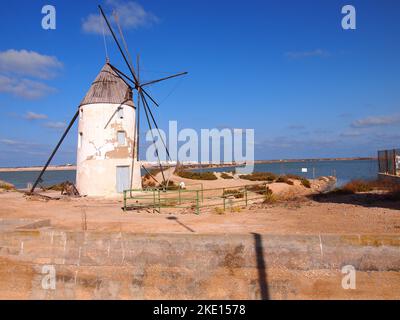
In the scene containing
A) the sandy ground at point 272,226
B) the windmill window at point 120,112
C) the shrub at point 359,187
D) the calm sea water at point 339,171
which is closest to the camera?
the sandy ground at point 272,226

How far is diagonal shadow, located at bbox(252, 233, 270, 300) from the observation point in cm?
802

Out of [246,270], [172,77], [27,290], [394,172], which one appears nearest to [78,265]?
[27,290]

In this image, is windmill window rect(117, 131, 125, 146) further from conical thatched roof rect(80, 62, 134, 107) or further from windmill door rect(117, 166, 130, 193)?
conical thatched roof rect(80, 62, 134, 107)

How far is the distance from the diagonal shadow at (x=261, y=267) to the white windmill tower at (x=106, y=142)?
45.8ft

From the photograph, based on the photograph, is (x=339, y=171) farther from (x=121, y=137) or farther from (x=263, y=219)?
(x=263, y=219)

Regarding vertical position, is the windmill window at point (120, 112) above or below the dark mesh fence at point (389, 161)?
above

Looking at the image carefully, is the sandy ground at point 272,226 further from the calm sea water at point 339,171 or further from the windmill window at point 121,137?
the calm sea water at point 339,171

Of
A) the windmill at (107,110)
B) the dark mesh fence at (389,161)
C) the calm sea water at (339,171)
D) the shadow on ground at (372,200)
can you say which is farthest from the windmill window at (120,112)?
the calm sea water at (339,171)

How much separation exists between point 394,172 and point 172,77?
16435mm

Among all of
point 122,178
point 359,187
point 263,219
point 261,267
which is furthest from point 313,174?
point 261,267

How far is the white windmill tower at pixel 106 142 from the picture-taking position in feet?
67.9

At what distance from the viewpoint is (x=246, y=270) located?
26.9 ft

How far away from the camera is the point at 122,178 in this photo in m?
21.3

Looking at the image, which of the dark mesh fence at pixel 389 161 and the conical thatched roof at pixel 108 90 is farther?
the dark mesh fence at pixel 389 161
